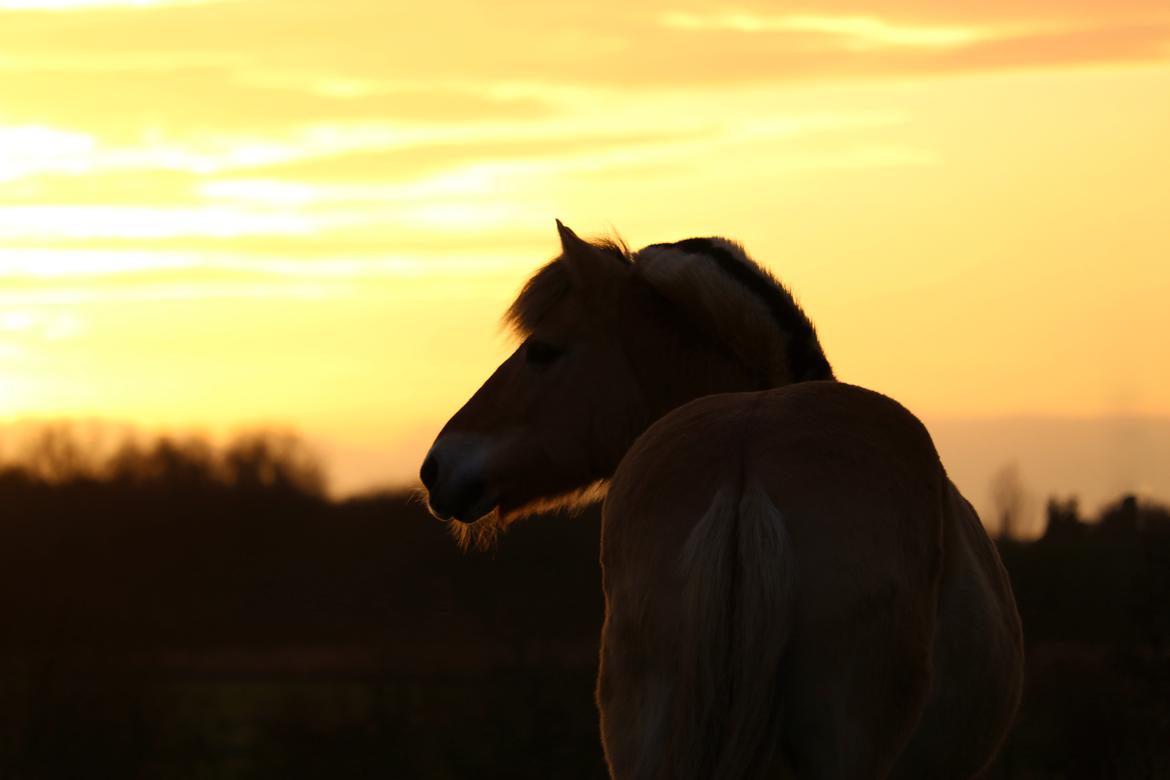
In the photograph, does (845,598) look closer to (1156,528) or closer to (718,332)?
(718,332)

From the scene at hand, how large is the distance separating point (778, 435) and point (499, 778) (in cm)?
850

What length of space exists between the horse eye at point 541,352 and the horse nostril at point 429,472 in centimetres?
49

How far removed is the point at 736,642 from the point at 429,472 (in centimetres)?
274

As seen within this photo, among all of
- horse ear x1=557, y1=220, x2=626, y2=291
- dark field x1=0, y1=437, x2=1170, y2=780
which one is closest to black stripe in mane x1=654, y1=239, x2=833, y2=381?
horse ear x1=557, y1=220, x2=626, y2=291

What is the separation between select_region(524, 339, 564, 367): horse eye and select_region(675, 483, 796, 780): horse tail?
98.5 inches

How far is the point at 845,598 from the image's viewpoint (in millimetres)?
3188

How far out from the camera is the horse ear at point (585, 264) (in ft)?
18.2

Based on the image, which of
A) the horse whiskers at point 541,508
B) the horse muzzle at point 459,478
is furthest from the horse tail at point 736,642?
the horse muzzle at point 459,478

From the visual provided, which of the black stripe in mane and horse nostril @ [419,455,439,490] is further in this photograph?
horse nostril @ [419,455,439,490]

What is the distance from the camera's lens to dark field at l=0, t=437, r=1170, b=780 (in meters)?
Result: 10.0

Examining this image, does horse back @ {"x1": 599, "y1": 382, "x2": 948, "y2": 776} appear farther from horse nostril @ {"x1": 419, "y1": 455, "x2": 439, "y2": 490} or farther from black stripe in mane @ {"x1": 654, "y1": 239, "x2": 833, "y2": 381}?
horse nostril @ {"x1": 419, "y1": 455, "x2": 439, "y2": 490}

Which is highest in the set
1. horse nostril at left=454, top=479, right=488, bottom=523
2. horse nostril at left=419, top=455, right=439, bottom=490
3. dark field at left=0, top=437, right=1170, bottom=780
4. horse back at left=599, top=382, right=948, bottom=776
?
horse back at left=599, top=382, right=948, bottom=776

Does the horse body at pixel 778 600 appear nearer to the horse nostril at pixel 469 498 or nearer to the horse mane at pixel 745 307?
the horse mane at pixel 745 307

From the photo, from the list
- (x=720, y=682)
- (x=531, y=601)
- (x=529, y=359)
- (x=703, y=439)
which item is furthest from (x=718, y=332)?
(x=531, y=601)
